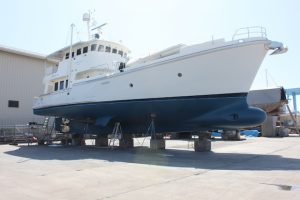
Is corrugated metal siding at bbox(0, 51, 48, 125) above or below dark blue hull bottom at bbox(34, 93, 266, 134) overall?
above

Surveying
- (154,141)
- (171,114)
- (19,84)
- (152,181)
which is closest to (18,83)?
(19,84)

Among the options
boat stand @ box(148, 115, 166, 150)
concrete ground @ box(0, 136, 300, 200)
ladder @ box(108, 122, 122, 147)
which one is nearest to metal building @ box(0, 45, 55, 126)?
ladder @ box(108, 122, 122, 147)

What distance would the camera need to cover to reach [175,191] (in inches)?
210

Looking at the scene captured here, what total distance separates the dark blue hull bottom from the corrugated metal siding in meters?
8.48

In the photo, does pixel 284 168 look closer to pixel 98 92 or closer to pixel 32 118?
pixel 98 92

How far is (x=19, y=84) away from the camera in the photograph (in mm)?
23219

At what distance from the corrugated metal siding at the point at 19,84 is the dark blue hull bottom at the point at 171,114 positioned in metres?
8.48

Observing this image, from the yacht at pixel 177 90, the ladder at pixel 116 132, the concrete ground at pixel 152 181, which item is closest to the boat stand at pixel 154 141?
the yacht at pixel 177 90

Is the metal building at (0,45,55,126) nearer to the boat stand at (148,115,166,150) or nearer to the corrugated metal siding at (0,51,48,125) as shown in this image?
the corrugated metal siding at (0,51,48,125)

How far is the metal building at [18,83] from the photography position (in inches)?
874

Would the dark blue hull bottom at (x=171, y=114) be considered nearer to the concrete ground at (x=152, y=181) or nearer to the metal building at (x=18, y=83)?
the concrete ground at (x=152, y=181)

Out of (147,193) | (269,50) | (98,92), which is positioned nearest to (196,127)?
(269,50)

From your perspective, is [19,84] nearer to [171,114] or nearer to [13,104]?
[13,104]

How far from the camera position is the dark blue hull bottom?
1100 centimetres
